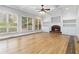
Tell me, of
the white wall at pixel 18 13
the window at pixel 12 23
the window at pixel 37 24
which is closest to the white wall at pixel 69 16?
the window at pixel 37 24

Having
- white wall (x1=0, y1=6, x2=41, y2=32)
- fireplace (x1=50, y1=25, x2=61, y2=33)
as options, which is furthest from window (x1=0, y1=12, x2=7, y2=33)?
fireplace (x1=50, y1=25, x2=61, y2=33)

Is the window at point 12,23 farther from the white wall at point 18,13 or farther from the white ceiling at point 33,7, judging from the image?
the white ceiling at point 33,7

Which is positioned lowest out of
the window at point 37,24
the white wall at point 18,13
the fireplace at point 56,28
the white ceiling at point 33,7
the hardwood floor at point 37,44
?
the hardwood floor at point 37,44

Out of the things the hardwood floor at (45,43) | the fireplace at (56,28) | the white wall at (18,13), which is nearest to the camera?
the white wall at (18,13)

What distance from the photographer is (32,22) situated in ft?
7.66

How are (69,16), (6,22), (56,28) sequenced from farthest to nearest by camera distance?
(56,28) < (69,16) < (6,22)

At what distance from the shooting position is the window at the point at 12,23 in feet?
6.98

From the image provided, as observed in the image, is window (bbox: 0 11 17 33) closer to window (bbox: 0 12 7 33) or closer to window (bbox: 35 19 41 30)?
window (bbox: 0 12 7 33)

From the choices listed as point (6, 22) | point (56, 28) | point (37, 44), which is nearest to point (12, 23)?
point (6, 22)

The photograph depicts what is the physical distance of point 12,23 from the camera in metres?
2.18

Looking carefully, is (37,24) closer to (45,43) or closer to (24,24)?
(24,24)

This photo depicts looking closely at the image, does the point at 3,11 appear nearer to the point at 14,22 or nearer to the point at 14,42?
the point at 14,22


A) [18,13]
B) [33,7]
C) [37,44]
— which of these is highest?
[33,7]
